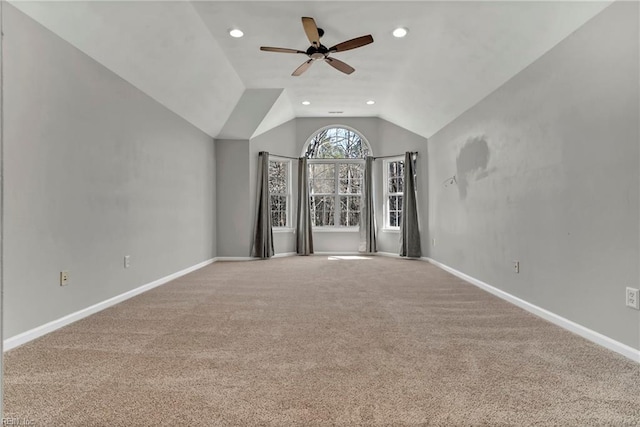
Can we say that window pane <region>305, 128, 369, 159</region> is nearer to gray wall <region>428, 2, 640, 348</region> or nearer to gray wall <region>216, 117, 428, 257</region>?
gray wall <region>216, 117, 428, 257</region>

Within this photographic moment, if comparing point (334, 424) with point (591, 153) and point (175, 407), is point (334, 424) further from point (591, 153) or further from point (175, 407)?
point (591, 153)

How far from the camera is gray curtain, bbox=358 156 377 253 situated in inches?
271

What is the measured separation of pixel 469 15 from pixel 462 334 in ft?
8.49

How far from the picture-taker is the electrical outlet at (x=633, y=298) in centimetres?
208

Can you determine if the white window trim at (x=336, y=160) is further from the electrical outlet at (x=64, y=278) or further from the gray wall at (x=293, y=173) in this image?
the electrical outlet at (x=64, y=278)

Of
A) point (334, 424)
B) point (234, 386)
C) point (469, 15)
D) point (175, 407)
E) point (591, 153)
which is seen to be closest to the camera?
point (334, 424)

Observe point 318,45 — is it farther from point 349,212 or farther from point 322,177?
point 349,212

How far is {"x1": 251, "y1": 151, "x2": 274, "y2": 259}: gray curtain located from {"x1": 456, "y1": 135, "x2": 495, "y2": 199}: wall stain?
130 inches

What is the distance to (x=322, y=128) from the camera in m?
7.09

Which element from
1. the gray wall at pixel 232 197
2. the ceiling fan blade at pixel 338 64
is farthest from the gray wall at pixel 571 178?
the gray wall at pixel 232 197

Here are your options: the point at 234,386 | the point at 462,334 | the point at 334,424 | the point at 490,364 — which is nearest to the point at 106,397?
the point at 234,386

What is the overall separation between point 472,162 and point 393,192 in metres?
2.76

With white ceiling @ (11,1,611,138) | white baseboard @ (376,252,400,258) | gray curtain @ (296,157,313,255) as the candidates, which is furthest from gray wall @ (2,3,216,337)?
white baseboard @ (376,252,400,258)

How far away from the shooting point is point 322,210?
733 centimetres
